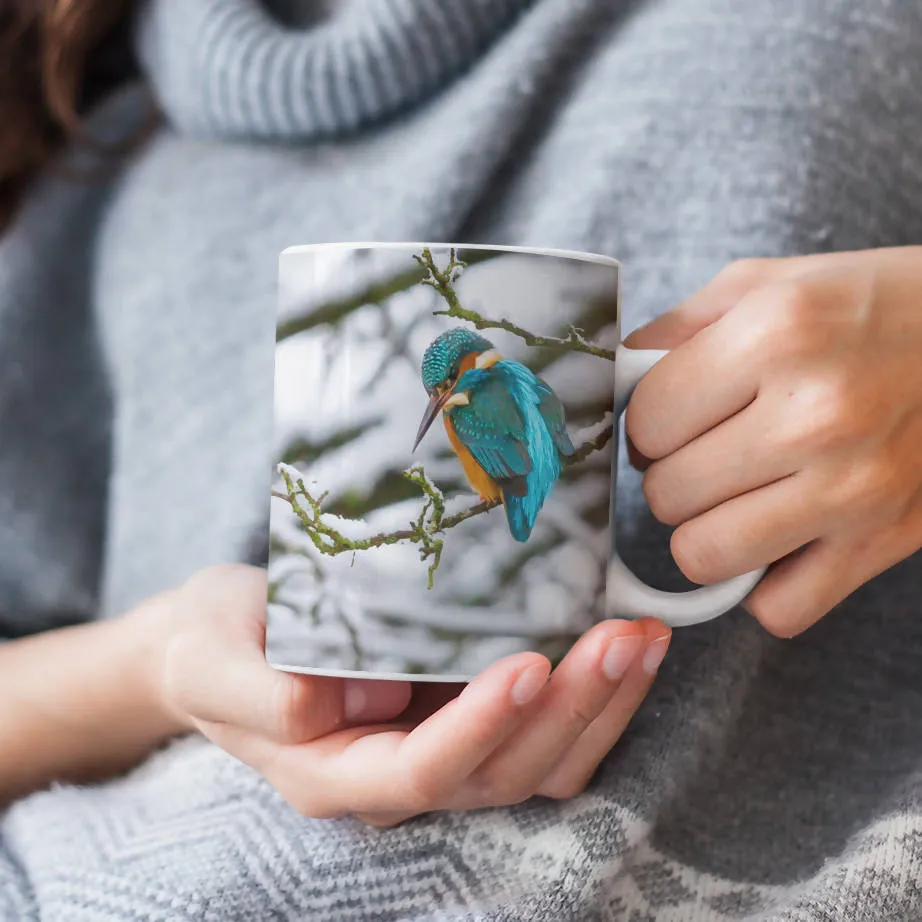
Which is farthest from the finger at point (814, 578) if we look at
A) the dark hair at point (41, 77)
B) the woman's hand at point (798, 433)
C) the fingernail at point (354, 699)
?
the dark hair at point (41, 77)

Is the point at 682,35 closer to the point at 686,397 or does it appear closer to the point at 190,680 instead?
the point at 686,397

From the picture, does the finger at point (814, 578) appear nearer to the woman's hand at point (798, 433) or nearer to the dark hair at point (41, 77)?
the woman's hand at point (798, 433)

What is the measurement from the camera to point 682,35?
74 cm

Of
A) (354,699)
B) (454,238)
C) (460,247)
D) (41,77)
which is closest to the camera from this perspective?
(460,247)

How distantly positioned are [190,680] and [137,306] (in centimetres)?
50

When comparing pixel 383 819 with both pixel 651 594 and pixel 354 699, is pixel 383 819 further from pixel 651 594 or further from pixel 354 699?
pixel 651 594

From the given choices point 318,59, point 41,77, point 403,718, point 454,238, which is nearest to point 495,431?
point 403,718

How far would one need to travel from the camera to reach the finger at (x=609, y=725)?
0.48 m

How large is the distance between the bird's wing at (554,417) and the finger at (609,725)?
10 cm

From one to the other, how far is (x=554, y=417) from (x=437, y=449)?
6 cm

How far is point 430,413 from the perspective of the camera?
17.6 inches

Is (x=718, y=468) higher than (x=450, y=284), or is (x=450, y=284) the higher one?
(x=450, y=284)

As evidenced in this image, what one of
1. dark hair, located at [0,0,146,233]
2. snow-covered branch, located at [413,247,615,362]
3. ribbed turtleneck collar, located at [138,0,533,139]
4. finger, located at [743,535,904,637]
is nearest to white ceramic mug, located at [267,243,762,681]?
snow-covered branch, located at [413,247,615,362]

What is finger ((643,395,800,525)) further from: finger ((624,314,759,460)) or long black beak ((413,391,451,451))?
long black beak ((413,391,451,451))
